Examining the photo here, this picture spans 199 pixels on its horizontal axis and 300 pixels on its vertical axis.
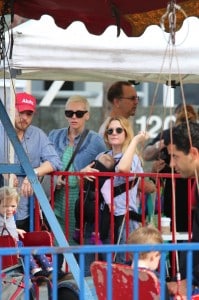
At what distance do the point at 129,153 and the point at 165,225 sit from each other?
74 cm

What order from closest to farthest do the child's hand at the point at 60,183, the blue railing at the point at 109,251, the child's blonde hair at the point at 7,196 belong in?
the blue railing at the point at 109,251 < the child's blonde hair at the point at 7,196 < the child's hand at the point at 60,183

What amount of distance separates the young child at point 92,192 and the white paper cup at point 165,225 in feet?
1.87

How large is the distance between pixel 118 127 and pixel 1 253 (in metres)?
3.93

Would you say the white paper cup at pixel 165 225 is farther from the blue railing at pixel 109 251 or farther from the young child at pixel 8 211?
the blue railing at pixel 109 251

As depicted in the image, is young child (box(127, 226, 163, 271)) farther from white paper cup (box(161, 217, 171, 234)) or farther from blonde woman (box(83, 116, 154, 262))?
white paper cup (box(161, 217, 171, 234))

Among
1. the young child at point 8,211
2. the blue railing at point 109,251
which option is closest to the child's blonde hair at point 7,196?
the young child at point 8,211

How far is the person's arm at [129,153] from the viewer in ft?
28.5

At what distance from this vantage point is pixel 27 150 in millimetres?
9047

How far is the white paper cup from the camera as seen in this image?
8914 mm

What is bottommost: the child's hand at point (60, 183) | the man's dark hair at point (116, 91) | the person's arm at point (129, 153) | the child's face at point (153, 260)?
the child's face at point (153, 260)

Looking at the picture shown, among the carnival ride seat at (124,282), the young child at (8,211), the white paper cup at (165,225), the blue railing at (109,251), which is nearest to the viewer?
the blue railing at (109,251)

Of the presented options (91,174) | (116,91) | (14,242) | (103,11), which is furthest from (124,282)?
(116,91)

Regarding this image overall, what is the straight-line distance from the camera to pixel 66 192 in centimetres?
895

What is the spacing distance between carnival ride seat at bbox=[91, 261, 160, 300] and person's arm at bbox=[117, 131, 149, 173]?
299 centimetres
